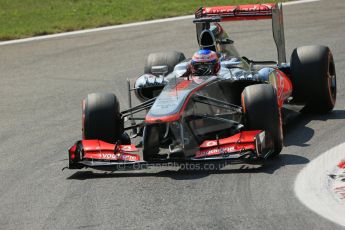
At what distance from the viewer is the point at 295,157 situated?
1130cm

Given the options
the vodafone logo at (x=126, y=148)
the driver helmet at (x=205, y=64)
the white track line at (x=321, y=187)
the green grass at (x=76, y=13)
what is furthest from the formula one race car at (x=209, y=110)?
the green grass at (x=76, y=13)

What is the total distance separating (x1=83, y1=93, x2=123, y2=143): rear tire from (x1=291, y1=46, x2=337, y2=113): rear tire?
9.82 ft

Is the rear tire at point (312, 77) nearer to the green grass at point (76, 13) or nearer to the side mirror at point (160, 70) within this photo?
the side mirror at point (160, 70)

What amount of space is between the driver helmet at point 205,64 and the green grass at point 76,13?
12.0 meters

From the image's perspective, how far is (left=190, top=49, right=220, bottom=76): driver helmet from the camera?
12.4 m

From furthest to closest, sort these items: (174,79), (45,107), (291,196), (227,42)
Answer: (45,107)
(227,42)
(174,79)
(291,196)

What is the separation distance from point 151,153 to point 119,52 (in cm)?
1043

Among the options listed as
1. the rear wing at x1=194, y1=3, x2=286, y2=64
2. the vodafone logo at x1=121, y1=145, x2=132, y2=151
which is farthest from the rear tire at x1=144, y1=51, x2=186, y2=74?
the vodafone logo at x1=121, y1=145, x2=132, y2=151

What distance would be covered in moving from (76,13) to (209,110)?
15.9 m

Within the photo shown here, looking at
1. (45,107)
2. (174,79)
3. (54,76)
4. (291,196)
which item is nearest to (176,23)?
(54,76)

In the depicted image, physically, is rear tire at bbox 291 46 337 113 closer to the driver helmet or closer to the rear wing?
the rear wing

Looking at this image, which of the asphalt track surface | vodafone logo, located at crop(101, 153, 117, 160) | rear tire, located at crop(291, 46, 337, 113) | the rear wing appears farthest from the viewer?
the rear wing

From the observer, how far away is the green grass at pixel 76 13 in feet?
80.9

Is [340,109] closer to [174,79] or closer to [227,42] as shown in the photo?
[227,42]
